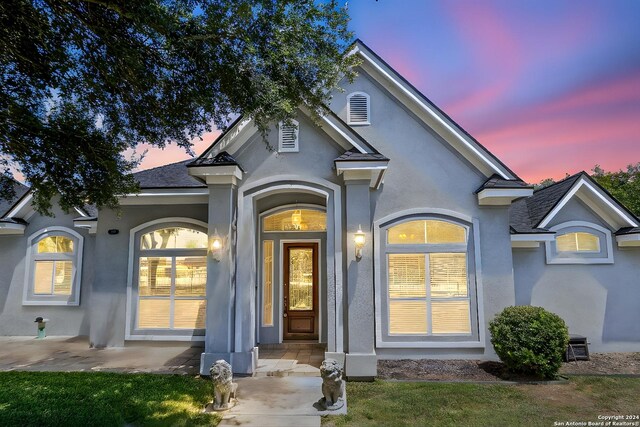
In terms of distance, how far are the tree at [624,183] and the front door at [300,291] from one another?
1070 inches

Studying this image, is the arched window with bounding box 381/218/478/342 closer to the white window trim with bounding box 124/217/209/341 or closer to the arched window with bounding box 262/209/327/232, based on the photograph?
the arched window with bounding box 262/209/327/232

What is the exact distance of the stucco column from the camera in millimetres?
7020

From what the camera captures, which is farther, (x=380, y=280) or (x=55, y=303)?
(x=55, y=303)

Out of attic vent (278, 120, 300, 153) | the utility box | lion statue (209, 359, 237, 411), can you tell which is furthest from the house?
lion statue (209, 359, 237, 411)

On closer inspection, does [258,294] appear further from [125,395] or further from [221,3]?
[221,3]

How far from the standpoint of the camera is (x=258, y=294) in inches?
364

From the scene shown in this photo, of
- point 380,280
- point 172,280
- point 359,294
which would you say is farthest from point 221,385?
point 172,280

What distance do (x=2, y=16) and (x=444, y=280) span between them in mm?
9407

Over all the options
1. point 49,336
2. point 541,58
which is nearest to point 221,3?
point 541,58

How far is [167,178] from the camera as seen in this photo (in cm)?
1037

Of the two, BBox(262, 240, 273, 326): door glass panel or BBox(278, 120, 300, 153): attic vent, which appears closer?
BBox(278, 120, 300, 153): attic vent

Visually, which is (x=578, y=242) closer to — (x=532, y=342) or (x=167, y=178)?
(x=532, y=342)

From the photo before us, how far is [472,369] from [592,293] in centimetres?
454

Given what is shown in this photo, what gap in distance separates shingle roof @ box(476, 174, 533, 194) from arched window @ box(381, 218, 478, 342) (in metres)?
Answer: 1.11
